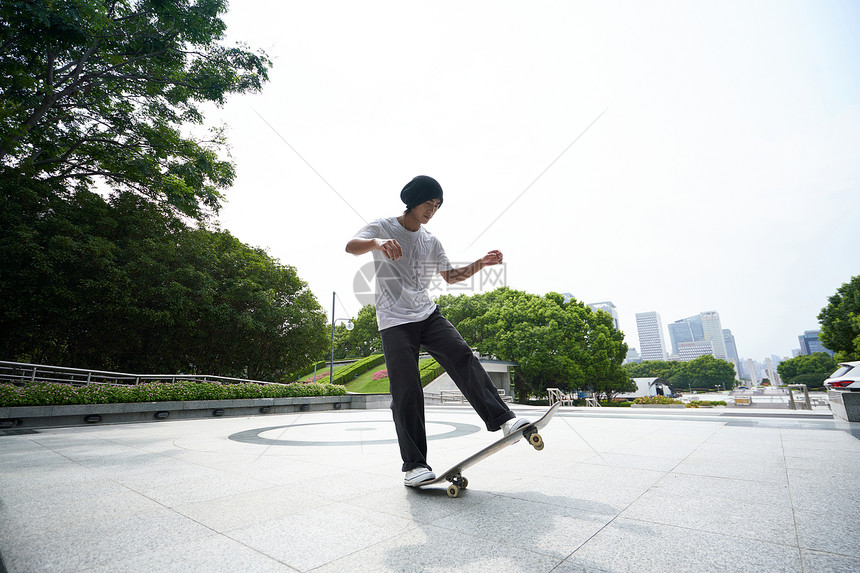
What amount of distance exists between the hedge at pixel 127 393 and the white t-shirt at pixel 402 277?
9.56m

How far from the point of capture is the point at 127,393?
9.03 metres

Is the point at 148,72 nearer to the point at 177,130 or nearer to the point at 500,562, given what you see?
the point at 177,130

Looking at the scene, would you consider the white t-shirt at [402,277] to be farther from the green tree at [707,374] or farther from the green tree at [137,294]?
the green tree at [707,374]

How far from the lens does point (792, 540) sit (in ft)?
4.74

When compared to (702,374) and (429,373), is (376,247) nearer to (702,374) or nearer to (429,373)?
(429,373)

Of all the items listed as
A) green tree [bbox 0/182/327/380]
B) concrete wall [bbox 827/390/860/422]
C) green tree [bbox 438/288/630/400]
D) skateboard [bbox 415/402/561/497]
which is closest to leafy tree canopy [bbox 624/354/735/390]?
green tree [bbox 438/288/630/400]

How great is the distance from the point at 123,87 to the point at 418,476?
513 inches

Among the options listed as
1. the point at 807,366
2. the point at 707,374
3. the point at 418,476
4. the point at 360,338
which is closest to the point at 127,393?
the point at 418,476

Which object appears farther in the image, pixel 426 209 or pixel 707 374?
pixel 707 374

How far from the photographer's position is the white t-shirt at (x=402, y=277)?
Answer: 8.29 ft

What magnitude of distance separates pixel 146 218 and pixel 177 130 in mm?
5450

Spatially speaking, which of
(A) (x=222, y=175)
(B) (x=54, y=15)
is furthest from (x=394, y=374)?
(A) (x=222, y=175)

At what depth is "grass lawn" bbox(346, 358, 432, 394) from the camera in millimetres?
25052

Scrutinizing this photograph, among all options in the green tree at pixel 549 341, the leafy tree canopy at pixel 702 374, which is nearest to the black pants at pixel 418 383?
the green tree at pixel 549 341
